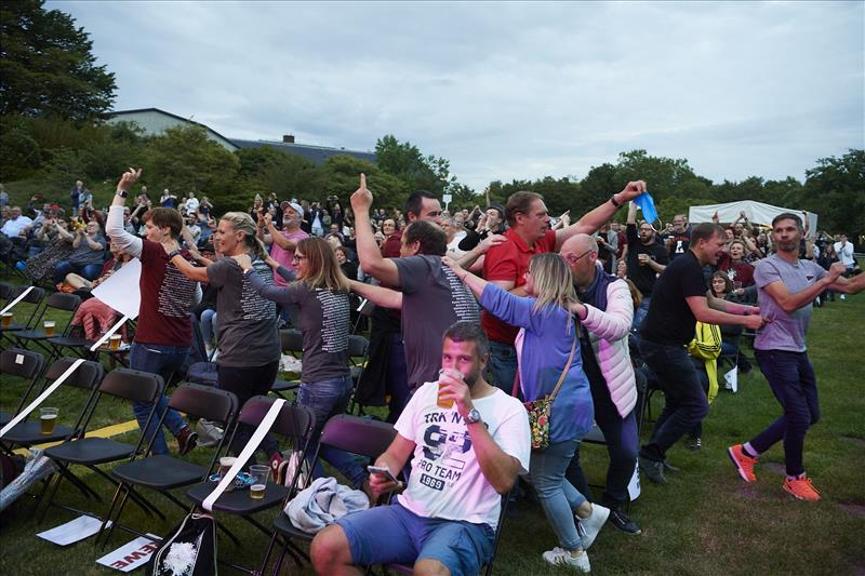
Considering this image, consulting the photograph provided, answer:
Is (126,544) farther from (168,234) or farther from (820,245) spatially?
(820,245)

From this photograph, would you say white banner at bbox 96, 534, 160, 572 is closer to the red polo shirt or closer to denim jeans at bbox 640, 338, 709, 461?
the red polo shirt

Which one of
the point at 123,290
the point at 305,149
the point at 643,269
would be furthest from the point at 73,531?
the point at 305,149

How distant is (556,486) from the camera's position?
3.35m

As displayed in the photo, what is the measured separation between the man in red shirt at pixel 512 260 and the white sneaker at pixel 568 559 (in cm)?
95

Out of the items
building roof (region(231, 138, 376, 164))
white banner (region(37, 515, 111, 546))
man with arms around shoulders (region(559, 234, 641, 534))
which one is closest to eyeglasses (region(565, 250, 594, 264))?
man with arms around shoulders (region(559, 234, 641, 534))

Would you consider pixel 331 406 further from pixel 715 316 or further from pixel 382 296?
pixel 715 316

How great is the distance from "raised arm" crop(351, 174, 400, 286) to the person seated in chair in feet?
1.81

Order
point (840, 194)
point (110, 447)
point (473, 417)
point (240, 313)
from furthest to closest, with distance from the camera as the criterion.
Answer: point (840, 194), point (240, 313), point (110, 447), point (473, 417)

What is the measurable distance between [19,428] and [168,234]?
162 centimetres

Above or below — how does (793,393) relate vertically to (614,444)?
above

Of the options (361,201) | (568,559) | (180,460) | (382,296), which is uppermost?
(361,201)

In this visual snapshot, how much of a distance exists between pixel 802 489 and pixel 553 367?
2474 millimetres

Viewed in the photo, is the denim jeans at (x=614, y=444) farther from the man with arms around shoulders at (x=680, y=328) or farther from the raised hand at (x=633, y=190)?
the raised hand at (x=633, y=190)

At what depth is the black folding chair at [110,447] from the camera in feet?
12.2
